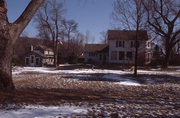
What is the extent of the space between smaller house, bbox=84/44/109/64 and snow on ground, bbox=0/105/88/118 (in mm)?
44011

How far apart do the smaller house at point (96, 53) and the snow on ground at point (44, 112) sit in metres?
44.0

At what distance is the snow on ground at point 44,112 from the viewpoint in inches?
227

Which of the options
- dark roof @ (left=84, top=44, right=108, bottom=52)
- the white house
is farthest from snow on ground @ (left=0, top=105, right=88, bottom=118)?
dark roof @ (left=84, top=44, right=108, bottom=52)

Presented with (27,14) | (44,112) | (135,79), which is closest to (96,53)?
(135,79)

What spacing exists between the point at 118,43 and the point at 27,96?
38.5 m

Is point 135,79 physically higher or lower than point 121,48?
lower

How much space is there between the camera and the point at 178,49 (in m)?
61.1

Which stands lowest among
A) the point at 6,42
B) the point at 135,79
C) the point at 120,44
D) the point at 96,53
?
the point at 135,79

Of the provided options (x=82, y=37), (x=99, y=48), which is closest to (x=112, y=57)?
(x=99, y=48)

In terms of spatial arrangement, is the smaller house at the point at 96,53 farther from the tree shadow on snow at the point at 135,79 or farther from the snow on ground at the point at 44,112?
the snow on ground at the point at 44,112

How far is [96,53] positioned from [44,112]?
5047 cm

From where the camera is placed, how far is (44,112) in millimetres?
6121

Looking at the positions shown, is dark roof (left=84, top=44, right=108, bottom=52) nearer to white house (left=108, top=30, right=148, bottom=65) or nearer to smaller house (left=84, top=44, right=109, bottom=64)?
smaller house (left=84, top=44, right=109, bottom=64)

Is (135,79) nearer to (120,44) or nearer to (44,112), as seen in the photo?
(44,112)
